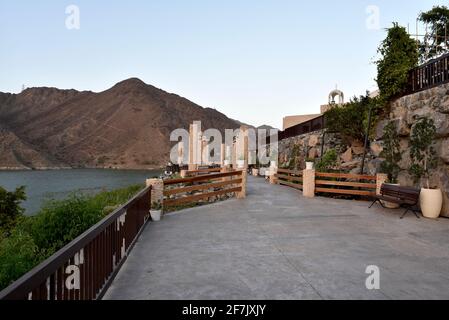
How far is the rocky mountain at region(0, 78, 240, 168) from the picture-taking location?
12962 centimetres

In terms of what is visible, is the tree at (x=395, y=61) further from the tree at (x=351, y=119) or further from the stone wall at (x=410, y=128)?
the tree at (x=351, y=119)

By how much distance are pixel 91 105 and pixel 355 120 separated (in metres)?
198

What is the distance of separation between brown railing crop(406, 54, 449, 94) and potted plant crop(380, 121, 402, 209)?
1.40 metres

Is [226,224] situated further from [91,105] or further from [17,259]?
[91,105]

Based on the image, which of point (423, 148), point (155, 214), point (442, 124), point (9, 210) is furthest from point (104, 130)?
point (442, 124)

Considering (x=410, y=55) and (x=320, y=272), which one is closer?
(x=320, y=272)

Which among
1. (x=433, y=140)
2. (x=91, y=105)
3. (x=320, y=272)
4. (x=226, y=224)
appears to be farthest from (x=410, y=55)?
(x=91, y=105)

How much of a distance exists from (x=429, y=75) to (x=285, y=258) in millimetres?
8385

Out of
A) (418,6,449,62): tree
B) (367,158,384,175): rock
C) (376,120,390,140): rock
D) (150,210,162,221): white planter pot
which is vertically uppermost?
(418,6,449,62): tree

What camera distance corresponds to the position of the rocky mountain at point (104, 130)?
12962cm

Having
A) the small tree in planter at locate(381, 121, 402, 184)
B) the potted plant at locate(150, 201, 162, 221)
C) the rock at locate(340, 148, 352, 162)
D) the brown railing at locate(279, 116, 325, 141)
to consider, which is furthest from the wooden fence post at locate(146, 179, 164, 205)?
the brown railing at locate(279, 116, 325, 141)

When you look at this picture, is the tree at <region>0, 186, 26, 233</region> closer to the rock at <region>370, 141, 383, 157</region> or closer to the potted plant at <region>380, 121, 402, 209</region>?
the potted plant at <region>380, 121, 402, 209</region>

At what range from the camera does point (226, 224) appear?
7.71 meters

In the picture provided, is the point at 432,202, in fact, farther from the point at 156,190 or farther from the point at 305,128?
the point at 305,128
